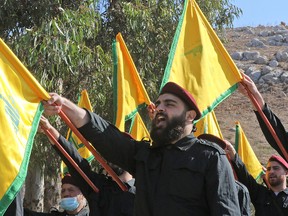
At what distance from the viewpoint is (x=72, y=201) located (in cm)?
688

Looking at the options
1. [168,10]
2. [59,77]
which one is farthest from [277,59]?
[59,77]

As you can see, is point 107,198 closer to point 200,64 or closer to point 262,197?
point 200,64

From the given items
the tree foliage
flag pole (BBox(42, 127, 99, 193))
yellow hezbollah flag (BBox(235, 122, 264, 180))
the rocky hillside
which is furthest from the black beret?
the rocky hillside

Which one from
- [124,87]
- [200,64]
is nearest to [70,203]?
[124,87]

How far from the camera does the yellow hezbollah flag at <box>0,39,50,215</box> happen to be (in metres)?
4.38

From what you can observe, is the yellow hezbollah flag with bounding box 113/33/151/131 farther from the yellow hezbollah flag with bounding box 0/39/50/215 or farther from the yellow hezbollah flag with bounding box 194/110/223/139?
the yellow hezbollah flag with bounding box 0/39/50/215

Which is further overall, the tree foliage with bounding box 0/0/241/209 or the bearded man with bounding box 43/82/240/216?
the tree foliage with bounding box 0/0/241/209

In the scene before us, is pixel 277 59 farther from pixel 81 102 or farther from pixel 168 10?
pixel 81 102

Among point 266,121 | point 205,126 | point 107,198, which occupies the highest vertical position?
point 266,121

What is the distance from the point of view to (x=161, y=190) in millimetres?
4367

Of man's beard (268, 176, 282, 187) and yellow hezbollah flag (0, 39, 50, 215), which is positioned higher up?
yellow hezbollah flag (0, 39, 50, 215)

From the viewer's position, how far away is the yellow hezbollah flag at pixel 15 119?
4.38m

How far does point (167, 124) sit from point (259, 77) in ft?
103

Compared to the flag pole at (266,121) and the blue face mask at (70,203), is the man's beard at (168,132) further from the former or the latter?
the blue face mask at (70,203)
